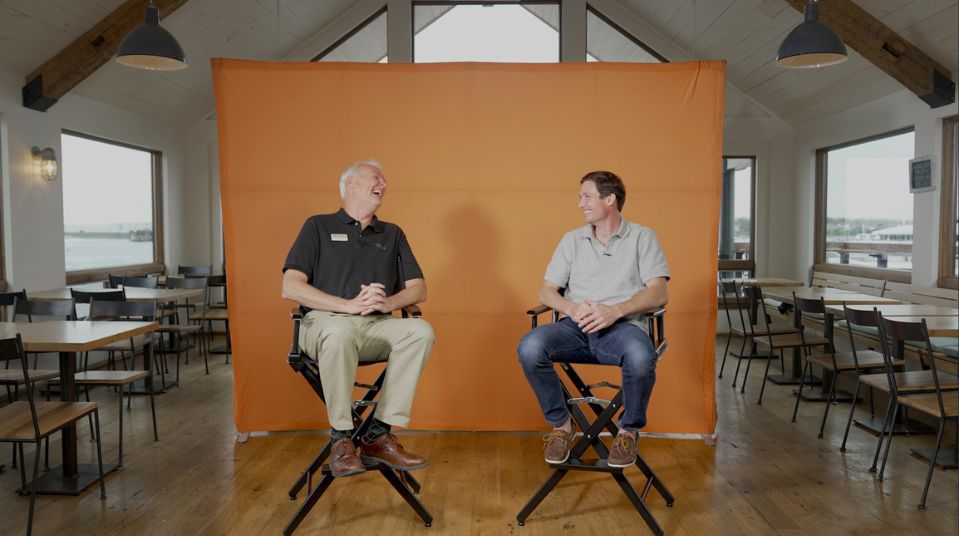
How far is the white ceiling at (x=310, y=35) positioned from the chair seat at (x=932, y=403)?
9.53 ft

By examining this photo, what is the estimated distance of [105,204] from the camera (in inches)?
289

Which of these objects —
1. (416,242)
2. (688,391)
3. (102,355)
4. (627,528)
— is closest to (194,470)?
(416,242)

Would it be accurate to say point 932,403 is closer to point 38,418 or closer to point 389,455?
point 389,455

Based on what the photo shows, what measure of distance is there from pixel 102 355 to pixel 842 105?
297 inches

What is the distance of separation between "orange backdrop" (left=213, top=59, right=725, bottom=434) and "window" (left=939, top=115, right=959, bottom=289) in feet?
9.86

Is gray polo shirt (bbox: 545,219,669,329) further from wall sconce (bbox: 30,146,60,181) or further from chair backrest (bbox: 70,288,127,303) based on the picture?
wall sconce (bbox: 30,146,60,181)

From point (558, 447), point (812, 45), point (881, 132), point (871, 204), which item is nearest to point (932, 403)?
point (558, 447)

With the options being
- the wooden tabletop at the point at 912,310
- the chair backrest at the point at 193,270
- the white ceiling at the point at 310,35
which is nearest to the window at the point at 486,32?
the white ceiling at the point at 310,35

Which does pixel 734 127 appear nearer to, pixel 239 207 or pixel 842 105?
pixel 842 105

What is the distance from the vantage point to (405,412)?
2930 mm

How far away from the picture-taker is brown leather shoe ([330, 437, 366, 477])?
9.22 ft

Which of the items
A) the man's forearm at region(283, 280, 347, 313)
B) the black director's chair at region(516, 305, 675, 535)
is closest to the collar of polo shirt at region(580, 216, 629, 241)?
the black director's chair at region(516, 305, 675, 535)

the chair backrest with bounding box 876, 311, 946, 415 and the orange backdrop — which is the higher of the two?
the orange backdrop

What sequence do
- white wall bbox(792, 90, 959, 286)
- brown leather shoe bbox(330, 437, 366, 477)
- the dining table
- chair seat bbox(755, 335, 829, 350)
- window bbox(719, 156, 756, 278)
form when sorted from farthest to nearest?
window bbox(719, 156, 756, 278) < white wall bbox(792, 90, 959, 286) < chair seat bbox(755, 335, 829, 350) < the dining table < brown leather shoe bbox(330, 437, 366, 477)
